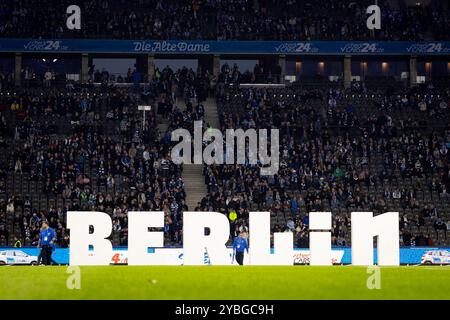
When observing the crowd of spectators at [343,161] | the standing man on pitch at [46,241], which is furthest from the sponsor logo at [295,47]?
the standing man on pitch at [46,241]

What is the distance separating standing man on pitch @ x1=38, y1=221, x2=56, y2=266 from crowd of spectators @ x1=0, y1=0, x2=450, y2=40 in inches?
1244

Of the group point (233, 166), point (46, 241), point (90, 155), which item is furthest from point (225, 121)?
point (46, 241)

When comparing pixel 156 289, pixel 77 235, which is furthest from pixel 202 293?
pixel 77 235

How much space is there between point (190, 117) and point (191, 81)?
558cm

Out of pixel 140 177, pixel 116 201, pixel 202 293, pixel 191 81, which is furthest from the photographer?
pixel 191 81

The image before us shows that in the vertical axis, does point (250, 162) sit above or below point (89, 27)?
below

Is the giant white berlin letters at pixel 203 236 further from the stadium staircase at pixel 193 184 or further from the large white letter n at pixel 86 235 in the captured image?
the stadium staircase at pixel 193 184

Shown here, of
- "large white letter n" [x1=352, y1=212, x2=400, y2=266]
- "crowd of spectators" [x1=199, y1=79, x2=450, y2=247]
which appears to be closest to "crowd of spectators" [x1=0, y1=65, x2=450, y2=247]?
"crowd of spectators" [x1=199, y1=79, x2=450, y2=247]

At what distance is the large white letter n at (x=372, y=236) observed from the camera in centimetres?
2981

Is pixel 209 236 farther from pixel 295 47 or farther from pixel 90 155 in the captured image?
pixel 295 47

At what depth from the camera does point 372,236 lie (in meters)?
30.4

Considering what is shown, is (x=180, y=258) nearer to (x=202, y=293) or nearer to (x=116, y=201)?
(x=116, y=201)

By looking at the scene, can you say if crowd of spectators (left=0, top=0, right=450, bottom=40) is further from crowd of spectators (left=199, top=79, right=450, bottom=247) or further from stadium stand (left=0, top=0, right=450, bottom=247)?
crowd of spectators (left=199, top=79, right=450, bottom=247)

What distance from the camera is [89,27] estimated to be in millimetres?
64562
